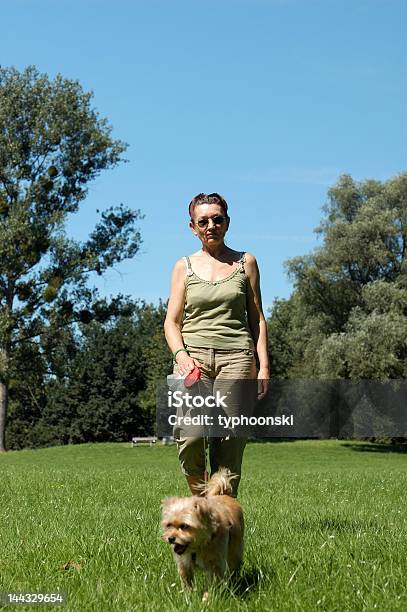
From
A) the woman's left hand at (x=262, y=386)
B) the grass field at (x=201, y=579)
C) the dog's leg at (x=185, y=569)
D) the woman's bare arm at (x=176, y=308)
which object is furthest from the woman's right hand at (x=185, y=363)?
the dog's leg at (x=185, y=569)

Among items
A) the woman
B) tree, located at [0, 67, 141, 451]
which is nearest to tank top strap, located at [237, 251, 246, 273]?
the woman

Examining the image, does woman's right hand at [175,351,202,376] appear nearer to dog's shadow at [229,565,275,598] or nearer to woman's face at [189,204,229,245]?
woman's face at [189,204,229,245]

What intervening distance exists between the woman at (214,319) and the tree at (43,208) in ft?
123

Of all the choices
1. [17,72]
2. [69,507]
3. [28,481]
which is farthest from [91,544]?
[17,72]

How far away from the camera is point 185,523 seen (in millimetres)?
4539

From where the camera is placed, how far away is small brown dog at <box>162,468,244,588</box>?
4562 millimetres

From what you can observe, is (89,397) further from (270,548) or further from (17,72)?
(270,548)

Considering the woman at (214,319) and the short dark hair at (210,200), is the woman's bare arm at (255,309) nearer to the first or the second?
the woman at (214,319)

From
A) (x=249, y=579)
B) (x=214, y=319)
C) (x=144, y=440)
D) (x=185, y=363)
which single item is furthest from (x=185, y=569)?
(x=144, y=440)

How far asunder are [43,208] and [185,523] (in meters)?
42.1

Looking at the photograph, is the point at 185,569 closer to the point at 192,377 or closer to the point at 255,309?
the point at 192,377

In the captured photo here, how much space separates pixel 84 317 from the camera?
146ft

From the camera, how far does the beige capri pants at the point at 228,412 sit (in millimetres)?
6008

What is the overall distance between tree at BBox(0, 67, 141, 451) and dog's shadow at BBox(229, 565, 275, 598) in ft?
126
